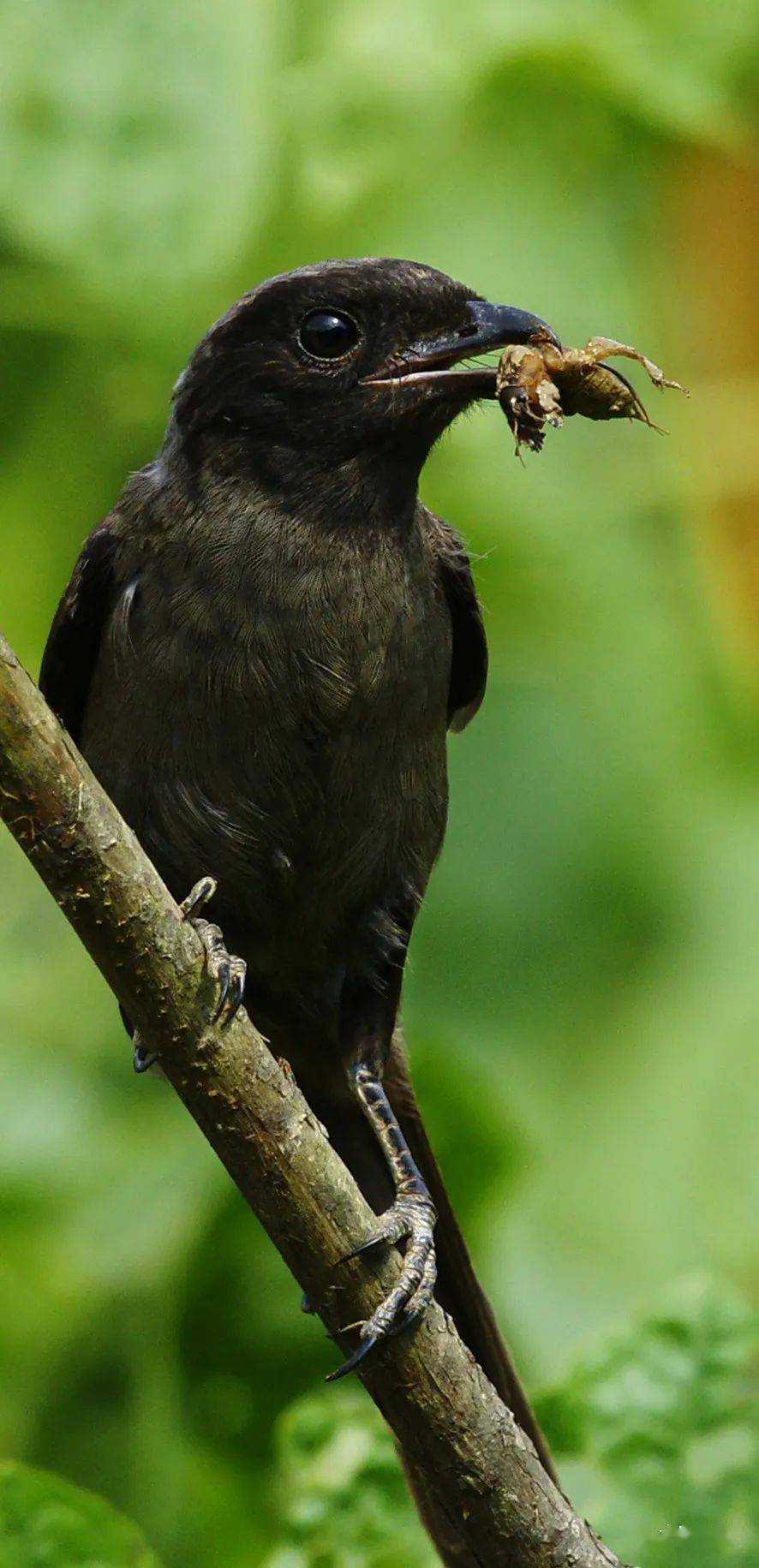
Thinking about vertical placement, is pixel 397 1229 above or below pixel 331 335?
below

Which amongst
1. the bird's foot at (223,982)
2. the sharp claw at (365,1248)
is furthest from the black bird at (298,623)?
the bird's foot at (223,982)

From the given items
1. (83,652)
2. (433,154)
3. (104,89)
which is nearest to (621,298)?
(433,154)

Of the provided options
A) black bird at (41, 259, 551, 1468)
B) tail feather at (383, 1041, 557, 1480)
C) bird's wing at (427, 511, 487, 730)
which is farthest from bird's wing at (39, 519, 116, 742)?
tail feather at (383, 1041, 557, 1480)

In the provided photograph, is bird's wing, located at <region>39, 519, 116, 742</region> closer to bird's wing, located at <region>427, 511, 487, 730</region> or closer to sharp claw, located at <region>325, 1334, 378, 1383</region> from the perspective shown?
bird's wing, located at <region>427, 511, 487, 730</region>

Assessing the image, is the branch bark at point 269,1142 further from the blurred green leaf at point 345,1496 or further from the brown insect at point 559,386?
the brown insect at point 559,386

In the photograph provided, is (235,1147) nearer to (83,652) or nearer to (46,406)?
(83,652)

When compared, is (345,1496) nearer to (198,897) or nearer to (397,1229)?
(397,1229)

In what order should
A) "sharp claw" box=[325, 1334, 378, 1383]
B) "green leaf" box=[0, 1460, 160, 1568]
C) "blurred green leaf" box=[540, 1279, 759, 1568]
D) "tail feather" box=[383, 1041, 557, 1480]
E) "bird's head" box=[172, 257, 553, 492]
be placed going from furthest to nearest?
"tail feather" box=[383, 1041, 557, 1480]
"bird's head" box=[172, 257, 553, 492]
"blurred green leaf" box=[540, 1279, 759, 1568]
"green leaf" box=[0, 1460, 160, 1568]
"sharp claw" box=[325, 1334, 378, 1383]

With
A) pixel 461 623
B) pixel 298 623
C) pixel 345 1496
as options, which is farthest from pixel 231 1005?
pixel 461 623
